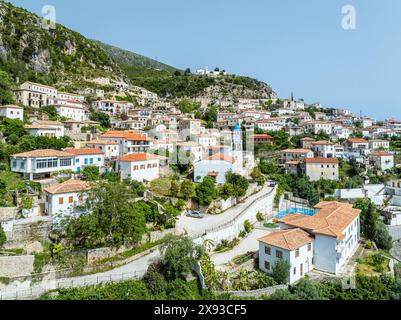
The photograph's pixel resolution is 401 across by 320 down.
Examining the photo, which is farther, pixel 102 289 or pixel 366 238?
pixel 366 238

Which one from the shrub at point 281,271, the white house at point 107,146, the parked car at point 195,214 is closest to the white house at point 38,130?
the white house at point 107,146

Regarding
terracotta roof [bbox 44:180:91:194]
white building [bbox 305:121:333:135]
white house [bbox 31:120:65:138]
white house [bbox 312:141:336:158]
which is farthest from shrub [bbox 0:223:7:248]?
white building [bbox 305:121:333:135]

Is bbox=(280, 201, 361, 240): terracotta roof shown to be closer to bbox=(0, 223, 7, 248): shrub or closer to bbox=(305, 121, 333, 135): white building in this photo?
bbox=(0, 223, 7, 248): shrub

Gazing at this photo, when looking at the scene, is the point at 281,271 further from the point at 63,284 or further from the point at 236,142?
the point at 236,142

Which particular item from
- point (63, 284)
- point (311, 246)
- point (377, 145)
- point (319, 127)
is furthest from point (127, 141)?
→ point (377, 145)

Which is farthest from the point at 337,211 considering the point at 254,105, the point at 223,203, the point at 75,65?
the point at 75,65
